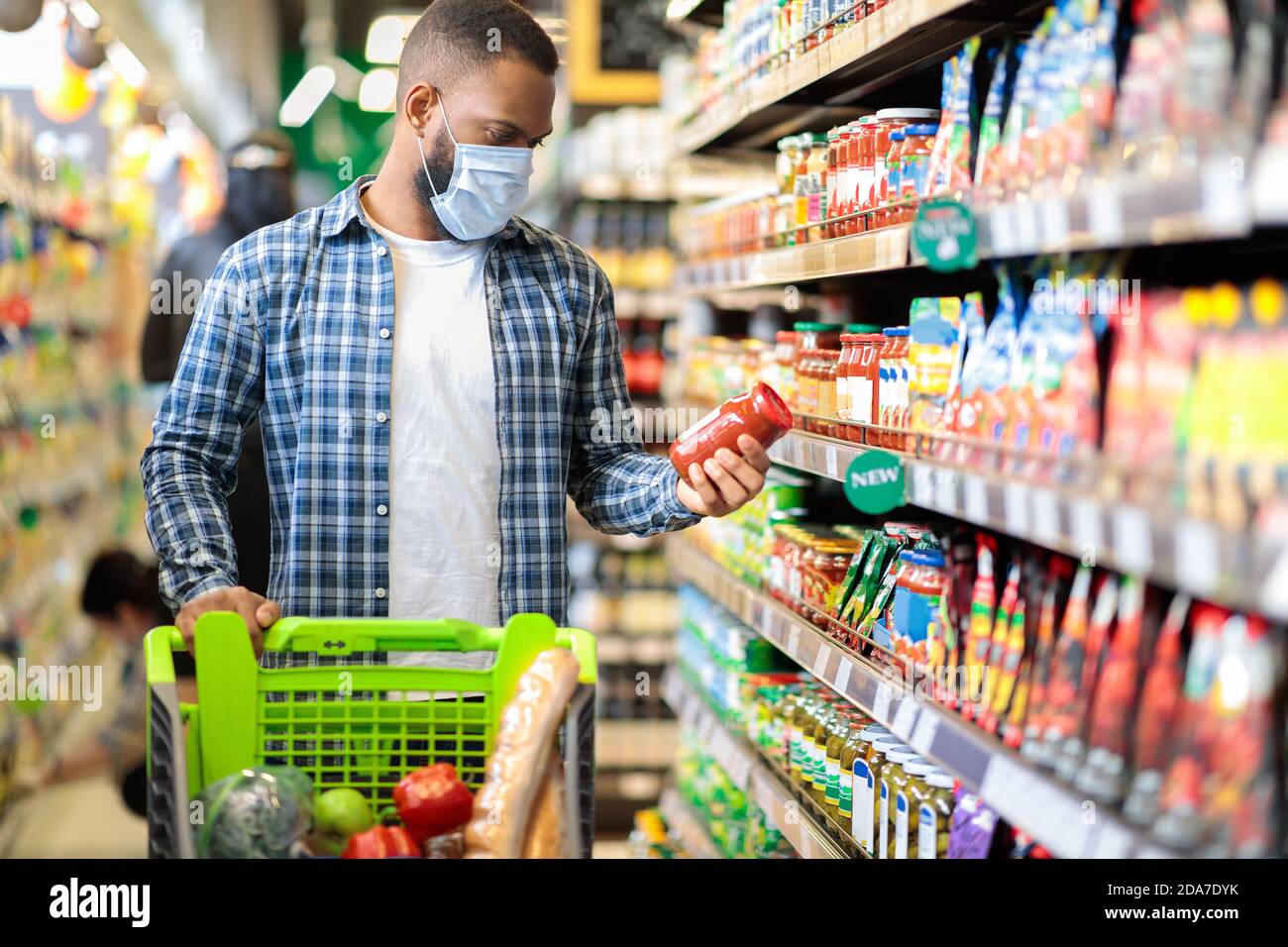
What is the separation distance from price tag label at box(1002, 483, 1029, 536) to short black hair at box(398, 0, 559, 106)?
108cm

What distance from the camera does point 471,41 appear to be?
7.42 ft

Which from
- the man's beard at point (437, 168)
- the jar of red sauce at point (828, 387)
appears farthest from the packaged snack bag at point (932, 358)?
the man's beard at point (437, 168)

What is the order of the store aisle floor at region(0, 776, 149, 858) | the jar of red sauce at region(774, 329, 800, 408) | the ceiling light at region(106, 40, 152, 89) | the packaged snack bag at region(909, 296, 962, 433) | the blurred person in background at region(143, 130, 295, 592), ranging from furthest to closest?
the ceiling light at region(106, 40, 152, 89) → the store aisle floor at region(0, 776, 149, 858) → the blurred person in background at region(143, 130, 295, 592) → the jar of red sauce at region(774, 329, 800, 408) → the packaged snack bag at region(909, 296, 962, 433)

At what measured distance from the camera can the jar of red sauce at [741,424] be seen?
2.00m

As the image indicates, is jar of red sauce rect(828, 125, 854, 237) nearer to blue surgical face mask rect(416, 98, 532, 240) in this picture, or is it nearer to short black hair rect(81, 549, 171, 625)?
blue surgical face mask rect(416, 98, 532, 240)

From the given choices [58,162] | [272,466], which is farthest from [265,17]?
[272,466]

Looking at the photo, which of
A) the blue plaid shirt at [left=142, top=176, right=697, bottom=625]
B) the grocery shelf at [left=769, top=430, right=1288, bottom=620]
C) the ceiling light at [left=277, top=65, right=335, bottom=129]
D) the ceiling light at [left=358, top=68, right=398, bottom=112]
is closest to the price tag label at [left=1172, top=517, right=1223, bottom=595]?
the grocery shelf at [left=769, top=430, right=1288, bottom=620]

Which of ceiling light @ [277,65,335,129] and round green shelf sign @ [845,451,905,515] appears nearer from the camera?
round green shelf sign @ [845,451,905,515]

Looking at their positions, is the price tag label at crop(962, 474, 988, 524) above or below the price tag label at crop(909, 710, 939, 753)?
above

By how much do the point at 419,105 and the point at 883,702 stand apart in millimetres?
1276

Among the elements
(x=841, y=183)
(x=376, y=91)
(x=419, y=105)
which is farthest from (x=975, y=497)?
(x=376, y=91)

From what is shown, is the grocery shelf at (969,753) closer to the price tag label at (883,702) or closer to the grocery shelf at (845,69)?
the price tag label at (883,702)

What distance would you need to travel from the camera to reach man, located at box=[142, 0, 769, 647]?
7.40 ft
